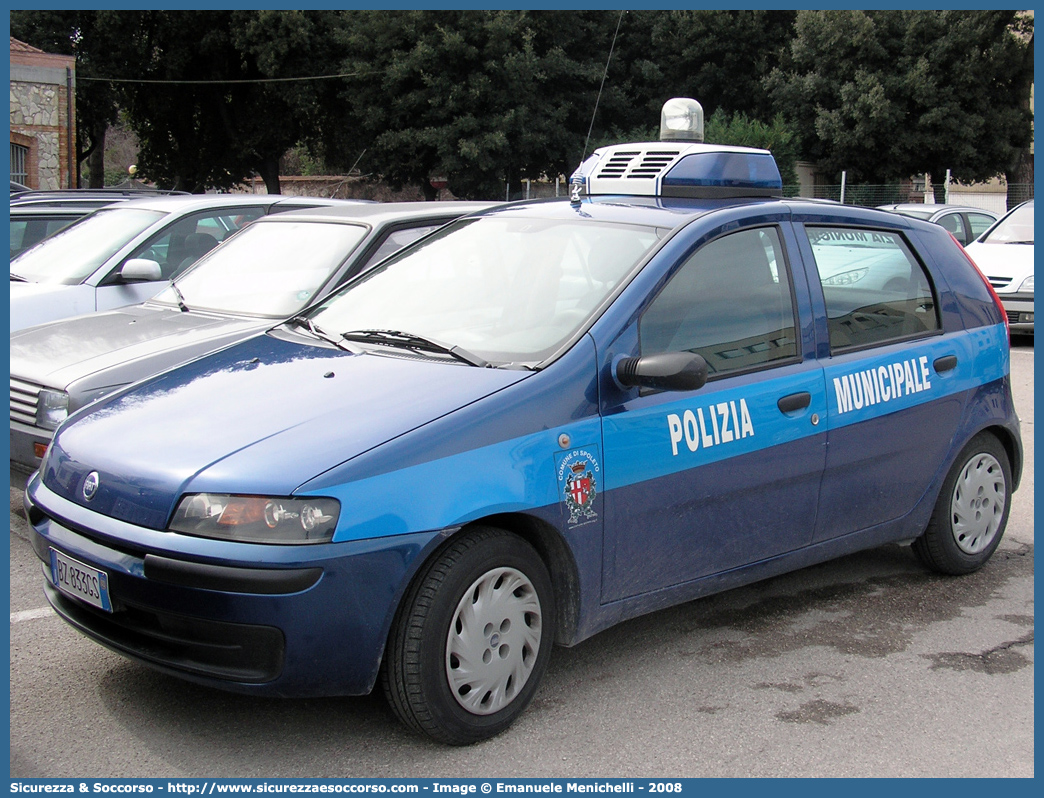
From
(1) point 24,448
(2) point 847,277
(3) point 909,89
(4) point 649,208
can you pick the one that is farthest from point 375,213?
(3) point 909,89

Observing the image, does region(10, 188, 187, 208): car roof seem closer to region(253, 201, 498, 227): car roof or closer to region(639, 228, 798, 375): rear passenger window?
region(253, 201, 498, 227): car roof

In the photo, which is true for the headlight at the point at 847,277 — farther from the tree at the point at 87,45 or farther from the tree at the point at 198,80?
the tree at the point at 87,45

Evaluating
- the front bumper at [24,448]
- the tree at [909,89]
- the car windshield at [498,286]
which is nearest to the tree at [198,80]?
the tree at [909,89]

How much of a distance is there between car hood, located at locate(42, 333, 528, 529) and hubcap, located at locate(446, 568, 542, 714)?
1.79 feet

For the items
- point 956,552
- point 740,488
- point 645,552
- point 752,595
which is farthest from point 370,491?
point 956,552

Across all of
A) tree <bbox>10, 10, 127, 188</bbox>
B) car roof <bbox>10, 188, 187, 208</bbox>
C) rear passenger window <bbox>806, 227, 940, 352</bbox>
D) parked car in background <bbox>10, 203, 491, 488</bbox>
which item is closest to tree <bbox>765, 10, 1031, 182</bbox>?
tree <bbox>10, 10, 127, 188</bbox>

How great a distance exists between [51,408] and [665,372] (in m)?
3.12

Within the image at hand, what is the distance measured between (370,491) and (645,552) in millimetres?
1090

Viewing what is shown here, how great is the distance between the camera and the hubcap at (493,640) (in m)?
3.19

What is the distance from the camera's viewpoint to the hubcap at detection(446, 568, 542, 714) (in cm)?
319

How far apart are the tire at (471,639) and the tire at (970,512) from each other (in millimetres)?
2249

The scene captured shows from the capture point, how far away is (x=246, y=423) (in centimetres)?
327

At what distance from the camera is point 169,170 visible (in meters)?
42.6

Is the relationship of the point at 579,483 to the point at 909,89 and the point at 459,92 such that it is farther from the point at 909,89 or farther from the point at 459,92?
the point at 909,89
